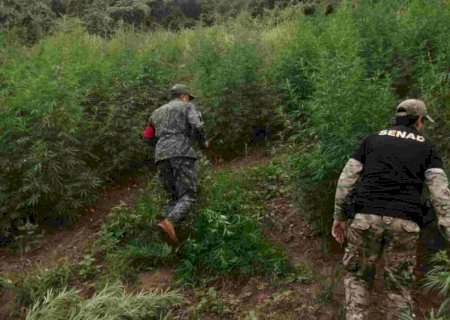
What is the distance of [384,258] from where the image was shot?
13.9 feet

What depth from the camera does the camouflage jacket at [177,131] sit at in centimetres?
612

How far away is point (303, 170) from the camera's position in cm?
539

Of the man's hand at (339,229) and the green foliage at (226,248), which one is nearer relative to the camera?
the man's hand at (339,229)

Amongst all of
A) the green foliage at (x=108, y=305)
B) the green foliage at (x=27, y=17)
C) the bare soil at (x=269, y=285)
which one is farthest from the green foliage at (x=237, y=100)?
the green foliage at (x=27, y=17)

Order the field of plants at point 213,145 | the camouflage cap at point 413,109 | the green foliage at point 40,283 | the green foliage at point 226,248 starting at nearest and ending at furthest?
1. the camouflage cap at point 413,109
2. the field of plants at point 213,145
3. the green foliage at point 226,248
4. the green foliage at point 40,283

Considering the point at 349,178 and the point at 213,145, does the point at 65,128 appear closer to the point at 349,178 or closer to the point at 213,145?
the point at 213,145

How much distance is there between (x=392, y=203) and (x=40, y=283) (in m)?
3.91

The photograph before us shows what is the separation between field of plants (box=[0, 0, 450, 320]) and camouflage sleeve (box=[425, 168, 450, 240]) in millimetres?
272

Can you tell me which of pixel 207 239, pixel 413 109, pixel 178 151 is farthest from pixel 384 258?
pixel 178 151

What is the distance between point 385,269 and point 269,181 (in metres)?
3.18

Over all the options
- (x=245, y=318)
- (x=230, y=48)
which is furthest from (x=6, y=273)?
(x=230, y=48)

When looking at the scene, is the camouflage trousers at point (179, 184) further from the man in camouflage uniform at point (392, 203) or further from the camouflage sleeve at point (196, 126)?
the man in camouflage uniform at point (392, 203)

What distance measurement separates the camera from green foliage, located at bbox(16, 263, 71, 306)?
224 inches

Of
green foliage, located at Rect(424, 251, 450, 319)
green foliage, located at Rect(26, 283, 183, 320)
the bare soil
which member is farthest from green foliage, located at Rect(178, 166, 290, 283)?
green foliage, located at Rect(424, 251, 450, 319)
